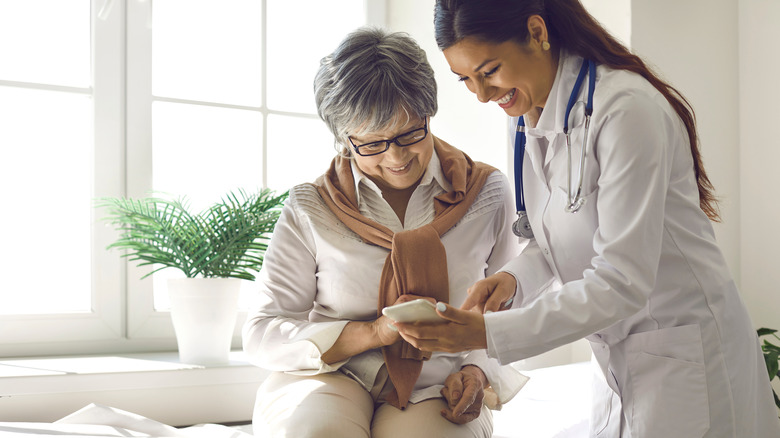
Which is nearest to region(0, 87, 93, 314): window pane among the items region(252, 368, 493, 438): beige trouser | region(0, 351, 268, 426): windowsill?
region(0, 351, 268, 426): windowsill

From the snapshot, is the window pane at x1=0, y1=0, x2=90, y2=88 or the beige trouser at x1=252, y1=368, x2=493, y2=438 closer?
the beige trouser at x1=252, y1=368, x2=493, y2=438

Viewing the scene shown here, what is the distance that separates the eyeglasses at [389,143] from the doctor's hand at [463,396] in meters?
0.54

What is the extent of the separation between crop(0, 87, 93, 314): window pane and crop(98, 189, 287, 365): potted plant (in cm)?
26

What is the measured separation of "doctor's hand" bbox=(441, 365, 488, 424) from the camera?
1.43m

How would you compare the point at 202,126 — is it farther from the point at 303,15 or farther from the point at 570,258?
the point at 570,258

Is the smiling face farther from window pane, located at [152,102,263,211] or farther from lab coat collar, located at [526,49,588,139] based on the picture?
window pane, located at [152,102,263,211]

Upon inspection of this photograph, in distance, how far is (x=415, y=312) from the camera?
1.21 m

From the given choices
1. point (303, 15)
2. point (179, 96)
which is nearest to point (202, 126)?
point (179, 96)

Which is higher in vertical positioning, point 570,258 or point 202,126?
point 202,126

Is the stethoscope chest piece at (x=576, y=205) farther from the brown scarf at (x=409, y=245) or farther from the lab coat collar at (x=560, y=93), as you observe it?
the brown scarf at (x=409, y=245)

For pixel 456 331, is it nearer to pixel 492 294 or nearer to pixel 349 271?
pixel 492 294

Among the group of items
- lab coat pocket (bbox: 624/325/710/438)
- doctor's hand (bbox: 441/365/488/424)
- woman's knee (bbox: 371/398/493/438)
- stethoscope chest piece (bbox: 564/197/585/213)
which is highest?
stethoscope chest piece (bbox: 564/197/585/213)

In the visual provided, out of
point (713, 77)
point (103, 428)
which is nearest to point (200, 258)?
point (103, 428)

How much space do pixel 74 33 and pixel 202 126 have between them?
504mm
